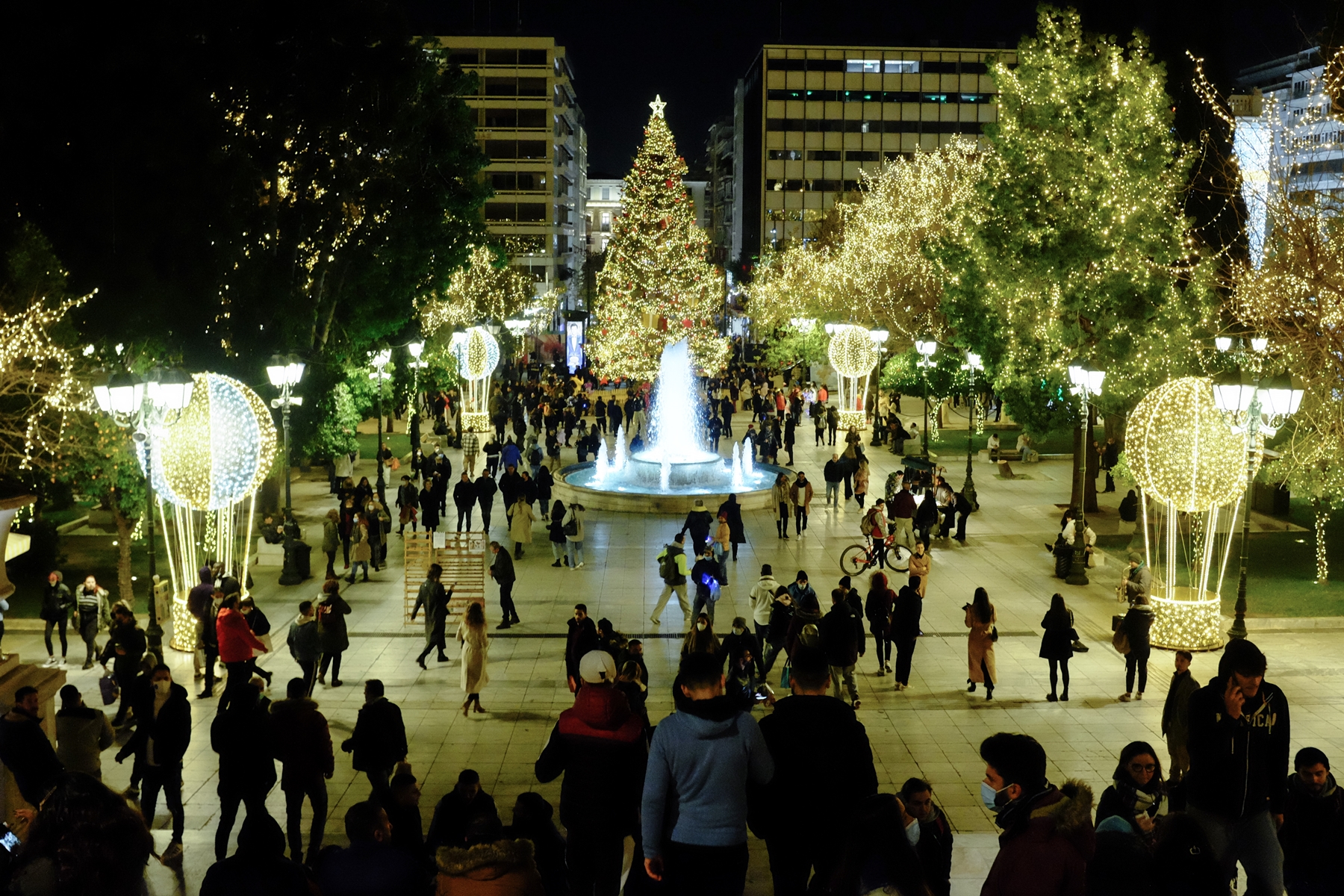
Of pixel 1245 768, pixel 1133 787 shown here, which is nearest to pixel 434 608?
pixel 1133 787

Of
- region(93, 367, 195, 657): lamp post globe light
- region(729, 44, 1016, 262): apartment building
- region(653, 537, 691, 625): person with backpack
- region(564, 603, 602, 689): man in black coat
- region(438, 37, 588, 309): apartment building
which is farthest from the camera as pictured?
region(729, 44, 1016, 262): apartment building

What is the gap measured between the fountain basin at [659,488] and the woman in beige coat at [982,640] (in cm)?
1357

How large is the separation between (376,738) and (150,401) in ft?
28.4

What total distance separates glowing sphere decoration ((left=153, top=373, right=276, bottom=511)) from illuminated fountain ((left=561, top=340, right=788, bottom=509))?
490 inches

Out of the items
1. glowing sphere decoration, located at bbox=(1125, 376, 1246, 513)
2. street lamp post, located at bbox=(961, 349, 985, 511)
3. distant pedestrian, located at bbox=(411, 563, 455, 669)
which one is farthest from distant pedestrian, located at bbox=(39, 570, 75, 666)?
street lamp post, located at bbox=(961, 349, 985, 511)

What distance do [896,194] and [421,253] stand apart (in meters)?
28.3

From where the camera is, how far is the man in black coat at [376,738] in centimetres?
885

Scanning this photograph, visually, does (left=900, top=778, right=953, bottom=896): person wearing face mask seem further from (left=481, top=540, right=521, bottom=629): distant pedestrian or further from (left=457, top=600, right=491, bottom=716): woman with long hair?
(left=481, top=540, right=521, bottom=629): distant pedestrian

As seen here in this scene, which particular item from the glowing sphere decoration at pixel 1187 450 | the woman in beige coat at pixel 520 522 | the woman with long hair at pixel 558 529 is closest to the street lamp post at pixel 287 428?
the woman in beige coat at pixel 520 522

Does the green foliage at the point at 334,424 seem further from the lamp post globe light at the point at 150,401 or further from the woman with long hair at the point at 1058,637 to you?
the woman with long hair at the point at 1058,637

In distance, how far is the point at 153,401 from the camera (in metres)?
15.3

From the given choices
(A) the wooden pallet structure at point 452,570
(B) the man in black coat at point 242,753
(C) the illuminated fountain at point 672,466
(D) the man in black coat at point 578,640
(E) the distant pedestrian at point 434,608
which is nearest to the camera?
(B) the man in black coat at point 242,753

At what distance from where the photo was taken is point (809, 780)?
506 centimetres

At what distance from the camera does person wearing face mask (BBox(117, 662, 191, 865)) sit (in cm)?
925
